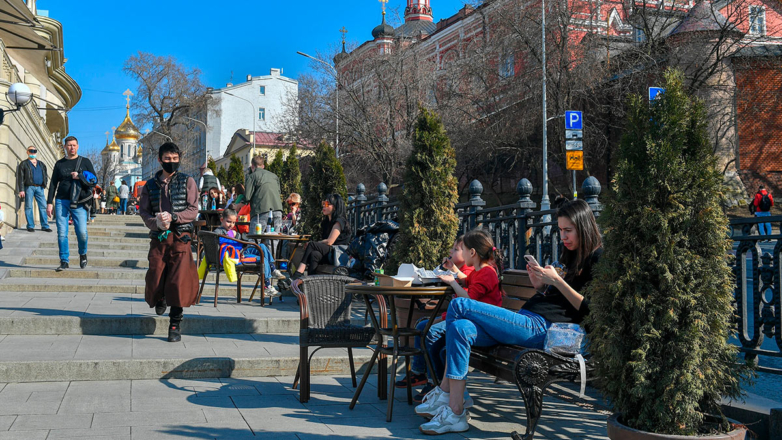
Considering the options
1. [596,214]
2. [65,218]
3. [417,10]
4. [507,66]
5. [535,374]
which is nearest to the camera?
[535,374]

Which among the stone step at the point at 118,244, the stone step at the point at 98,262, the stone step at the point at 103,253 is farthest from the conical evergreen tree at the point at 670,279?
the stone step at the point at 118,244

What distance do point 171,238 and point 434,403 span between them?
3.62 metres

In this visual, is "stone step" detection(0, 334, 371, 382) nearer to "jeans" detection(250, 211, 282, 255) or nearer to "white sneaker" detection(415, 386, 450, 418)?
"white sneaker" detection(415, 386, 450, 418)

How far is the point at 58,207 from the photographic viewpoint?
35.2 feet

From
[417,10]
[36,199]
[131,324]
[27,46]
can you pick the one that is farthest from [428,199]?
[417,10]

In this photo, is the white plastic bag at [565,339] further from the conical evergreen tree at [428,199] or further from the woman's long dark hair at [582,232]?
the conical evergreen tree at [428,199]

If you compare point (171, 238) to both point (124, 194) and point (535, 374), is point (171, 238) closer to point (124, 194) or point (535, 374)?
point (535, 374)

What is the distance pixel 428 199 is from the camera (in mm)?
8016

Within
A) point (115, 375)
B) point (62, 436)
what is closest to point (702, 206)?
point (62, 436)

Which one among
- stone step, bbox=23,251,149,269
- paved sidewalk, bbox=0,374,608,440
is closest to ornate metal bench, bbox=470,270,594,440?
paved sidewalk, bbox=0,374,608,440

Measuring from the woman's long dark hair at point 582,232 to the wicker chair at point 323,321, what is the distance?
174 centimetres

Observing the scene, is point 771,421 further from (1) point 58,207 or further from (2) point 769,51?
(2) point 769,51

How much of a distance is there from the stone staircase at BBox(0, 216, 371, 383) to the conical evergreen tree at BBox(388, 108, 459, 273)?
1.22 metres

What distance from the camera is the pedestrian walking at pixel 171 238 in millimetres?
6891
